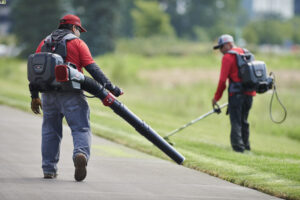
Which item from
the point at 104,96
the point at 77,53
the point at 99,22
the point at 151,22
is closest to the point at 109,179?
the point at 104,96

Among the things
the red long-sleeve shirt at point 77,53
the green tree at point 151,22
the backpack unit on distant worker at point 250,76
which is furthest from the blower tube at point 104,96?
the green tree at point 151,22

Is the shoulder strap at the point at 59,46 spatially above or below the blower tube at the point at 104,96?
above

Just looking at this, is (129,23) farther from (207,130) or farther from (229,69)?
(229,69)

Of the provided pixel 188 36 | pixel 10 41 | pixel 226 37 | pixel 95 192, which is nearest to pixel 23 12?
pixel 10 41

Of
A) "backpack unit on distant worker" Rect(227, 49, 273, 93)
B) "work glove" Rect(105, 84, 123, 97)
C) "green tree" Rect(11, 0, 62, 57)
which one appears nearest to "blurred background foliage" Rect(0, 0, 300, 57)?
"green tree" Rect(11, 0, 62, 57)

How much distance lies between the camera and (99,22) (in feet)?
247

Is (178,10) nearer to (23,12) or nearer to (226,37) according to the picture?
(23,12)

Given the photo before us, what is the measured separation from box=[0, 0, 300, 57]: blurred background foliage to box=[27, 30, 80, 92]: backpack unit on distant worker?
57715 millimetres

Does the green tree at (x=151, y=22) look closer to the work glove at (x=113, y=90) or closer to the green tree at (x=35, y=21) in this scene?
the green tree at (x=35, y=21)

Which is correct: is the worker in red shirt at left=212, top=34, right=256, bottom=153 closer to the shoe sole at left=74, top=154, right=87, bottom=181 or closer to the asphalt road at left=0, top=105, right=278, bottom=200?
the asphalt road at left=0, top=105, right=278, bottom=200

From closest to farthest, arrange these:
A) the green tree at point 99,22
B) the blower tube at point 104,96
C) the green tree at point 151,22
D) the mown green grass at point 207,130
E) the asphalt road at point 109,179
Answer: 1. the asphalt road at point 109,179
2. the blower tube at point 104,96
3. the mown green grass at point 207,130
4. the green tree at point 99,22
5. the green tree at point 151,22

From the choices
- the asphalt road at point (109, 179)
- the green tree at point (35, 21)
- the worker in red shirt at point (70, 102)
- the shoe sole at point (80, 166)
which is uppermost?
the green tree at point (35, 21)

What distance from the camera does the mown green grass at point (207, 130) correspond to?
974 centimetres

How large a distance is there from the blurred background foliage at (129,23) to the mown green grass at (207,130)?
1104 inches
